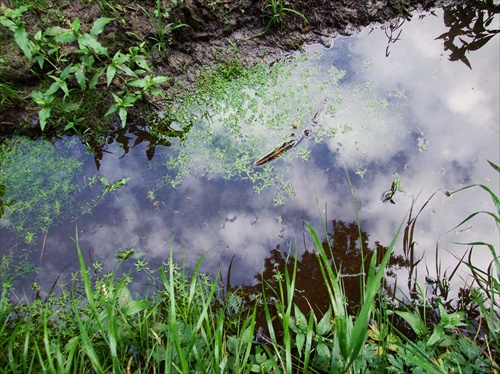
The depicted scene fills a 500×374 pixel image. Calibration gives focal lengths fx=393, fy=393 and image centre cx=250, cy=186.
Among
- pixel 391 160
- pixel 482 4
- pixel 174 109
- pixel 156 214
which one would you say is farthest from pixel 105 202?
pixel 482 4

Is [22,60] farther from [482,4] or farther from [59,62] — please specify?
[482,4]

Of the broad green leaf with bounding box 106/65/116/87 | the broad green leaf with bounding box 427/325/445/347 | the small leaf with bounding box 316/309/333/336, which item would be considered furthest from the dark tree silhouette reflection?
the broad green leaf with bounding box 106/65/116/87

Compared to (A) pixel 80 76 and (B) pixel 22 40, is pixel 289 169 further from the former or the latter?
(B) pixel 22 40

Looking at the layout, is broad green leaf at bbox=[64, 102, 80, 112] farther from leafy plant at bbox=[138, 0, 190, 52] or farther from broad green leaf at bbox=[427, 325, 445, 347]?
broad green leaf at bbox=[427, 325, 445, 347]

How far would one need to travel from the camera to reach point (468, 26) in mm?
2461

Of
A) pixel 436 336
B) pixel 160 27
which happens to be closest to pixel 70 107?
pixel 160 27

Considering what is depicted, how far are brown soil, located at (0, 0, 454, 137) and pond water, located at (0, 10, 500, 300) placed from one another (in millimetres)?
154

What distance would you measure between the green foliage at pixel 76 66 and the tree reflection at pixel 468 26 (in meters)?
1.76

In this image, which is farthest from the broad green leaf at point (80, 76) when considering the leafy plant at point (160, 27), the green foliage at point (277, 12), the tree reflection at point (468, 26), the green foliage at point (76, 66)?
the tree reflection at point (468, 26)

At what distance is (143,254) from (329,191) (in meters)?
0.97

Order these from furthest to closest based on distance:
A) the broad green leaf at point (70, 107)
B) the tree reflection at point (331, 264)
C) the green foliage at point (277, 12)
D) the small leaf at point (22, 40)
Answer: the green foliage at point (277, 12)
the broad green leaf at point (70, 107)
the small leaf at point (22, 40)
the tree reflection at point (331, 264)

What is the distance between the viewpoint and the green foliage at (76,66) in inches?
74.3

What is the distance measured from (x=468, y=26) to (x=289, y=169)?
4.98 ft

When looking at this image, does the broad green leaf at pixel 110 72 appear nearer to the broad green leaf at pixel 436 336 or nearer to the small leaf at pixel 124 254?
the small leaf at pixel 124 254
